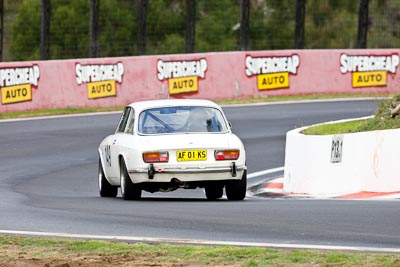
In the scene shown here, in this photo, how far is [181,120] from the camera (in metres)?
15.2

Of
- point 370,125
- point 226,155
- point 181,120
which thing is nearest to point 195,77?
point 370,125

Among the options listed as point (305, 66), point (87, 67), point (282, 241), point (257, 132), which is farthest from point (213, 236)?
point (305, 66)

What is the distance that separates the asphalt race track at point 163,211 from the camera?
10.4m

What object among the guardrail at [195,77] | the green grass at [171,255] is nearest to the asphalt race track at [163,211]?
the green grass at [171,255]

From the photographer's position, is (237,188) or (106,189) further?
(106,189)

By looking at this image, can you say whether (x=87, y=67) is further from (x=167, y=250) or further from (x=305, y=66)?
(x=167, y=250)

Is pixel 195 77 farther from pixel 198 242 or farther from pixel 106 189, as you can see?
pixel 198 242

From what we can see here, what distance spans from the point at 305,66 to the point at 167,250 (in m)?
25.3

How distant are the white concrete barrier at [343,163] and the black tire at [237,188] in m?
1.62

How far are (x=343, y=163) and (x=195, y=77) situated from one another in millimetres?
16930

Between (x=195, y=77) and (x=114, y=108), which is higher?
(x=195, y=77)

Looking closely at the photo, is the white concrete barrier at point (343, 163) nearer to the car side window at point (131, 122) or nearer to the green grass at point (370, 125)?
the green grass at point (370, 125)

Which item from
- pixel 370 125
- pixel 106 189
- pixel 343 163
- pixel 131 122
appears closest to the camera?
pixel 131 122

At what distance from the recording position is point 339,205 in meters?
12.6
